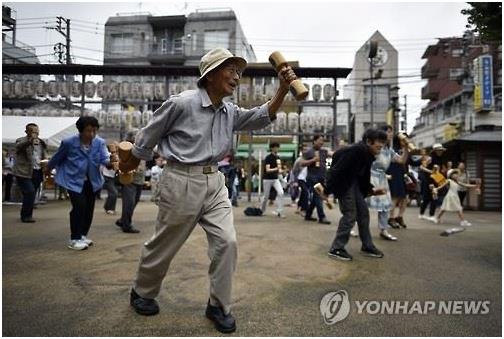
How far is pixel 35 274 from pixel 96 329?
1.71 meters

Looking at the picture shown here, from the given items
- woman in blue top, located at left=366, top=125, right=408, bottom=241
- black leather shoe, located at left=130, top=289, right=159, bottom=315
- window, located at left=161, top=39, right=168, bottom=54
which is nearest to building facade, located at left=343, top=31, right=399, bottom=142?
window, located at left=161, top=39, right=168, bottom=54

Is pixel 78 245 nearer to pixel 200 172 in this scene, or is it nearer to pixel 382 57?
pixel 200 172

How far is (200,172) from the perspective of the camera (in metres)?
2.86

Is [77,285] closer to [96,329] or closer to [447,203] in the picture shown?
[96,329]

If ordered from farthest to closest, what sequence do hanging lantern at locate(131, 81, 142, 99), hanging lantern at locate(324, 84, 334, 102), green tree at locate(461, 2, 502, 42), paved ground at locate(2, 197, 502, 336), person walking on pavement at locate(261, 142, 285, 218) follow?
hanging lantern at locate(131, 81, 142, 99) < hanging lantern at locate(324, 84, 334, 102) < person walking on pavement at locate(261, 142, 285, 218) < green tree at locate(461, 2, 502, 42) < paved ground at locate(2, 197, 502, 336)

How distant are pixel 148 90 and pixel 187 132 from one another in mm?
13081

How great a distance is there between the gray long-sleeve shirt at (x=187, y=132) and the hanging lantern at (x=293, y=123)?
12.5 metres

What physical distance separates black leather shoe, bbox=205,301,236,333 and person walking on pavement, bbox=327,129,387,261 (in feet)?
8.18

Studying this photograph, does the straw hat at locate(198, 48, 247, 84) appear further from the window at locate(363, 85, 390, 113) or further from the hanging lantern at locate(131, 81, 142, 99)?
the window at locate(363, 85, 390, 113)

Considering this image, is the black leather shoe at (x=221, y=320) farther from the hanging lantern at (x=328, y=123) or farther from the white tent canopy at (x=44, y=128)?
the hanging lantern at (x=328, y=123)

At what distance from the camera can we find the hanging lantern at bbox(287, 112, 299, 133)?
1527 centimetres

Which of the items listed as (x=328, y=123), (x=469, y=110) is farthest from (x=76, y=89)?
(x=469, y=110)

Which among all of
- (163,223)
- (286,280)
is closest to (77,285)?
(163,223)

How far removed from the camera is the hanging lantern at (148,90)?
1516cm
